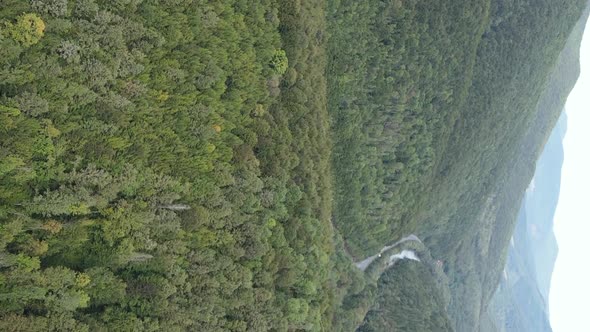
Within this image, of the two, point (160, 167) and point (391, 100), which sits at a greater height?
point (391, 100)

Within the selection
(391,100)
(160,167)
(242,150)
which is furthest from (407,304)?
(160,167)

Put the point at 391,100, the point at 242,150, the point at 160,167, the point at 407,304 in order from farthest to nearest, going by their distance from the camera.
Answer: the point at 407,304
the point at 391,100
the point at 242,150
the point at 160,167

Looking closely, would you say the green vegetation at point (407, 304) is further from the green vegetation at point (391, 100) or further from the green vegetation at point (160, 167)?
the green vegetation at point (160, 167)

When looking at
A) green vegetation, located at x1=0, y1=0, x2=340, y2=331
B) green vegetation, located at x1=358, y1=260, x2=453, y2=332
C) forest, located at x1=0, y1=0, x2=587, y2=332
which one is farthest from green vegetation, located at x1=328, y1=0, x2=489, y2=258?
green vegetation, located at x1=0, y1=0, x2=340, y2=331

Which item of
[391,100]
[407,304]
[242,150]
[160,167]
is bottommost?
[160,167]

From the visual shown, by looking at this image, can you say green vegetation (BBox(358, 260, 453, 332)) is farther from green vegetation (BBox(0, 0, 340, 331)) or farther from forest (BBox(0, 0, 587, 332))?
green vegetation (BBox(0, 0, 340, 331))

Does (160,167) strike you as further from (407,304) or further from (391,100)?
Answer: (407,304)

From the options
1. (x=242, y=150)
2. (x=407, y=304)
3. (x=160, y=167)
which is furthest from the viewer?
(x=407, y=304)

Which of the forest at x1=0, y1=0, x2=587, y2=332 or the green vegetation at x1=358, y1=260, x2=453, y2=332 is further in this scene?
the green vegetation at x1=358, y1=260, x2=453, y2=332
